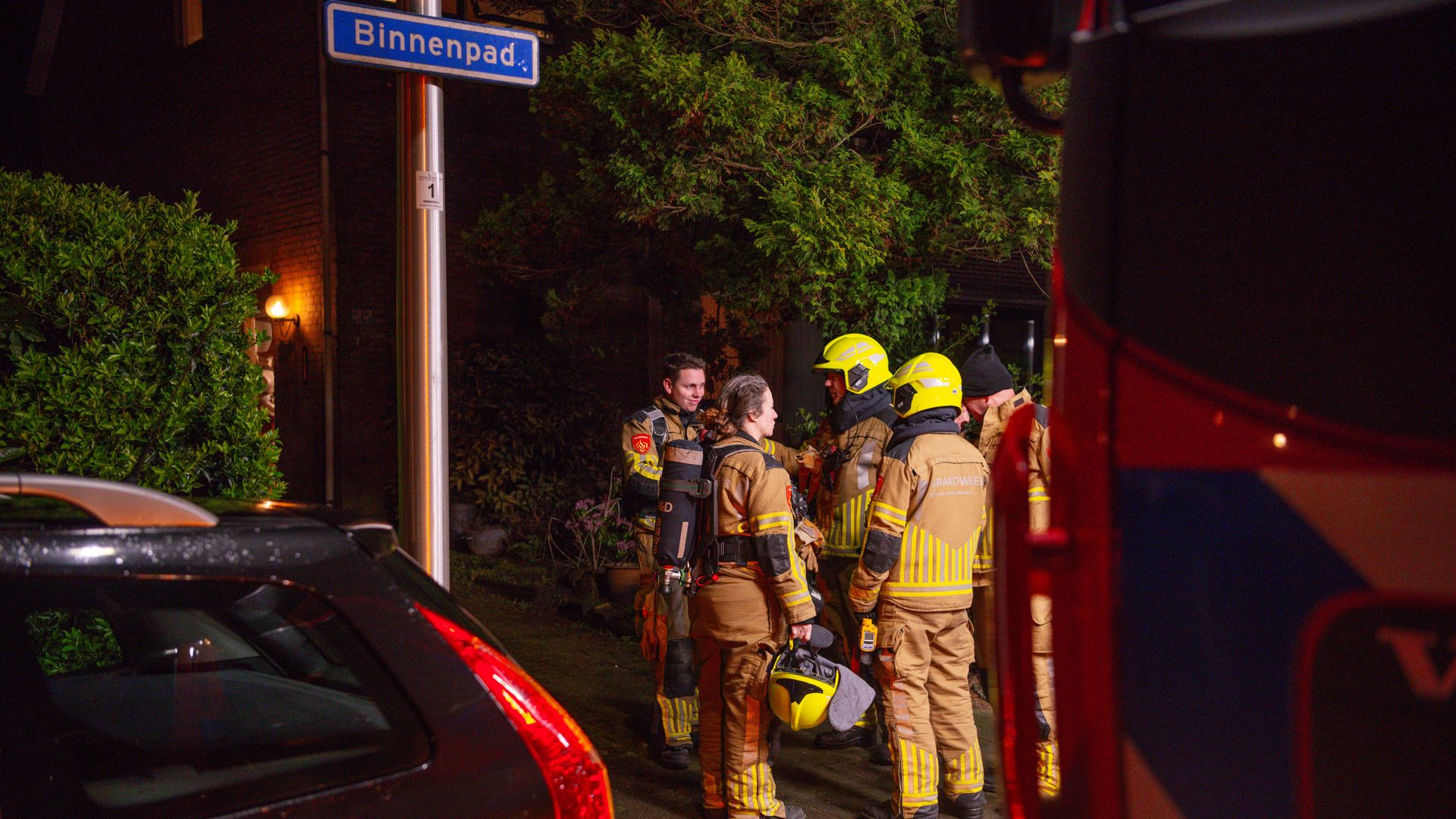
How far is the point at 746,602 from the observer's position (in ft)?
16.0

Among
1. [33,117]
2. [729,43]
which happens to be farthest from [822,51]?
[33,117]

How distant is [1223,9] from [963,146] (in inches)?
273

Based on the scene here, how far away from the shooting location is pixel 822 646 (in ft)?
16.4

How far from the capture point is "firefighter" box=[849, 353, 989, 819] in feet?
16.1

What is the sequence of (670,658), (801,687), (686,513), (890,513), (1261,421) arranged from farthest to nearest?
(670,658) < (686,513) < (890,513) < (801,687) < (1261,421)

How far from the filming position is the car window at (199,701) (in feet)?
6.47

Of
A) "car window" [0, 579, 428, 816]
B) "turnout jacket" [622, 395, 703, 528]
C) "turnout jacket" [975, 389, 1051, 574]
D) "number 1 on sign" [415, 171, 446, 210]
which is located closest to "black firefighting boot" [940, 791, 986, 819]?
"turnout jacket" [975, 389, 1051, 574]

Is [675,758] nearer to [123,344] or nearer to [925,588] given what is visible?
[925,588]

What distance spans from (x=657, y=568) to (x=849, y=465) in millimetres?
1113

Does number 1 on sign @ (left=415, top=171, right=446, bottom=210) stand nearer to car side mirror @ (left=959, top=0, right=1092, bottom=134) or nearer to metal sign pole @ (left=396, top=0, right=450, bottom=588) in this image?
metal sign pole @ (left=396, top=0, right=450, bottom=588)

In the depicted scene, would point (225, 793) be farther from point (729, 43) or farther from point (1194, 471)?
point (729, 43)

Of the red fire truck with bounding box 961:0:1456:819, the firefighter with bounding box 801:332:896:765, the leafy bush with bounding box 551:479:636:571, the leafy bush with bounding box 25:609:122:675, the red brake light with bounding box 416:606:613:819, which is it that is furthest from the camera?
the leafy bush with bounding box 551:479:636:571

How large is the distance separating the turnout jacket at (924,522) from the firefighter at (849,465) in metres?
0.72

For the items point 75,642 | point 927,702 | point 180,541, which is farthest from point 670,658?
point 180,541
